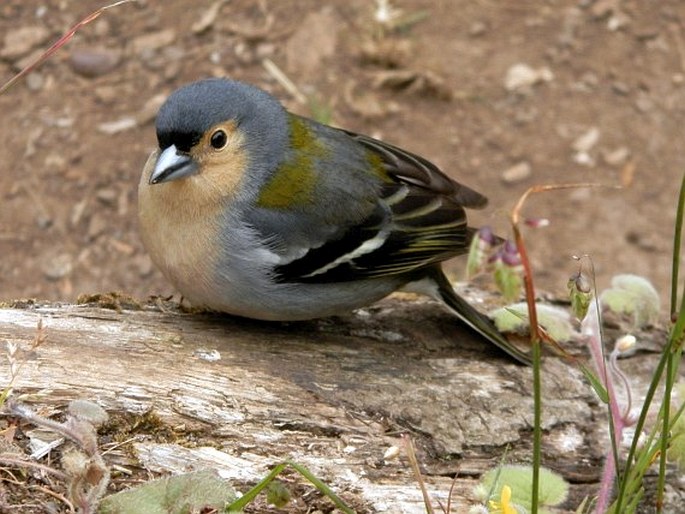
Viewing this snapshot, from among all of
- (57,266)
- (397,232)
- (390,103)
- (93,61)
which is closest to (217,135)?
(397,232)

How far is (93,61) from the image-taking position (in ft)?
23.4

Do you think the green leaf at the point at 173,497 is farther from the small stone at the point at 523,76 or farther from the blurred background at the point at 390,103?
the small stone at the point at 523,76

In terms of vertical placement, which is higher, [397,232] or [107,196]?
[397,232]

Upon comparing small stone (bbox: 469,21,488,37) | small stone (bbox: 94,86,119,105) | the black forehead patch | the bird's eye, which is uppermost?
the black forehead patch

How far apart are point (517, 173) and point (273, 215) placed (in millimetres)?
3133

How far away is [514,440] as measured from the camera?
3771 millimetres

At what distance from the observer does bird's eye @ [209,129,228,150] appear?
12.9 ft

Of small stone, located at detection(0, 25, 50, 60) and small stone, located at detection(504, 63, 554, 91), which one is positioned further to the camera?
small stone, located at detection(504, 63, 554, 91)

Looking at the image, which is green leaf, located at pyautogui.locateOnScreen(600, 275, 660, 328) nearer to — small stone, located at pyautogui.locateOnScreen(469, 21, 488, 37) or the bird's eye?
the bird's eye

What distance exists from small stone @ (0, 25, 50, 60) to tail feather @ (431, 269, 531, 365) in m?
3.77

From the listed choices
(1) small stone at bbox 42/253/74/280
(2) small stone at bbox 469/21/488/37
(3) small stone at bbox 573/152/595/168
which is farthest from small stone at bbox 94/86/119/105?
(3) small stone at bbox 573/152/595/168

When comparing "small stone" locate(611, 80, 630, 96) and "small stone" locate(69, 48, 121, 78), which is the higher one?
"small stone" locate(69, 48, 121, 78)

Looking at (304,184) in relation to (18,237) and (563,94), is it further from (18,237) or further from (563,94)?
(563,94)

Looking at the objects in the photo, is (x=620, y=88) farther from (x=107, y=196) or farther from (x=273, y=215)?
(x=273, y=215)
